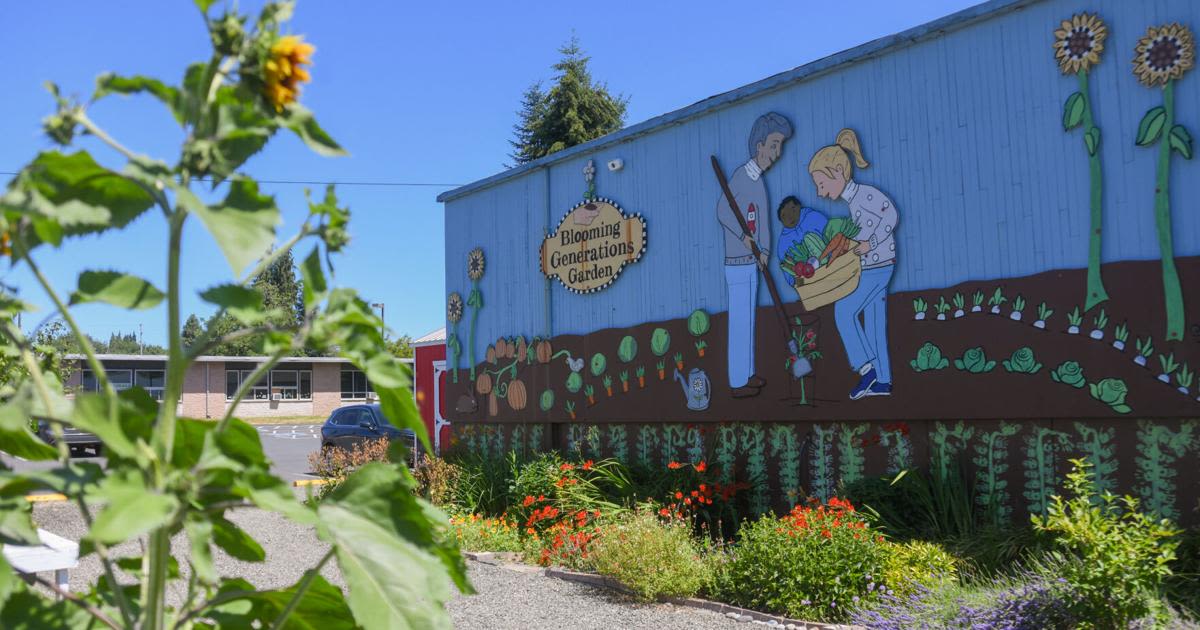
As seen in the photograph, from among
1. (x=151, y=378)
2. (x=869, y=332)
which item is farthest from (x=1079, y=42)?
(x=151, y=378)

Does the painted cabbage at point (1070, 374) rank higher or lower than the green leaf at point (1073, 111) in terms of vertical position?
lower

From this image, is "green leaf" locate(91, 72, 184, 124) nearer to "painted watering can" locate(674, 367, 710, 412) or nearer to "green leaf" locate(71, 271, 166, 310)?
"green leaf" locate(71, 271, 166, 310)

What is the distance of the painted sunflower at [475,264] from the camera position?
13.6 m

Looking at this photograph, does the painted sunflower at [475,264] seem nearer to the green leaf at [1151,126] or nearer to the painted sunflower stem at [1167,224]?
the green leaf at [1151,126]

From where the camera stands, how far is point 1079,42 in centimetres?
732

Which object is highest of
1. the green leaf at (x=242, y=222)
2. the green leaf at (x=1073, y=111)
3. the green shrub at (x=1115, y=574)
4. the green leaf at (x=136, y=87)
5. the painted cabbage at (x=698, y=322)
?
the green leaf at (x=1073, y=111)

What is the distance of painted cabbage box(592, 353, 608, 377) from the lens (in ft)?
37.5

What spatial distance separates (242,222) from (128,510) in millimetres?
378

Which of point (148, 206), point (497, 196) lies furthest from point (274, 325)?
point (497, 196)

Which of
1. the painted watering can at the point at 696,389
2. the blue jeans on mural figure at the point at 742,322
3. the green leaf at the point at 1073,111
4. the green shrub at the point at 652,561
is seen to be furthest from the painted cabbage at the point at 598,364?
the green leaf at the point at 1073,111

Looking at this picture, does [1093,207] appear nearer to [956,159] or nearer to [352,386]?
[956,159]

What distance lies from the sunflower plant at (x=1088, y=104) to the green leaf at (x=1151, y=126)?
0.99ft

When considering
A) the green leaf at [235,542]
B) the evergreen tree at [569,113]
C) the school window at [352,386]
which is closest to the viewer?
the green leaf at [235,542]

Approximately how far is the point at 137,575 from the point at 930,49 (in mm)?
8158
